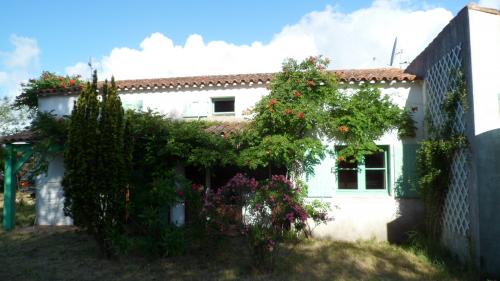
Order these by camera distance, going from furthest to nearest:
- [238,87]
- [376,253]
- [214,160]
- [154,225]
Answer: [238,87]
[214,160]
[376,253]
[154,225]

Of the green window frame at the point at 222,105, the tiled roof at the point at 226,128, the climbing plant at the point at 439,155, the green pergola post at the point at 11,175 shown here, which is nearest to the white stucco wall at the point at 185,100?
the green window frame at the point at 222,105

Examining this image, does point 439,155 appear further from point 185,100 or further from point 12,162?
point 12,162

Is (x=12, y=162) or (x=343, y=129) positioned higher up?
(x=343, y=129)

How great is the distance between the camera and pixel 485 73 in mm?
6195

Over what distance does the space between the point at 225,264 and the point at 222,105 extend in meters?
5.69

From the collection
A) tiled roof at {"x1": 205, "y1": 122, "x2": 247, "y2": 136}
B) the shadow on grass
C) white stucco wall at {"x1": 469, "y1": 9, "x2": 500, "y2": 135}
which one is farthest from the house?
the shadow on grass

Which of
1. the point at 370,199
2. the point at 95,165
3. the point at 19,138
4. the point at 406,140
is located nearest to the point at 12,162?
the point at 19,138

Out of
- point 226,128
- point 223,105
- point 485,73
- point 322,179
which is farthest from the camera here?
point 223,105

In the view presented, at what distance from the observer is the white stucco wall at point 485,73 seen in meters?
6.12

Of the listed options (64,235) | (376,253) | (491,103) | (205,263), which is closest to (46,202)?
(64,235)

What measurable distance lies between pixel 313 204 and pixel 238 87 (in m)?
4.20

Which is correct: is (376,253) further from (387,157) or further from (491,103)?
(491,103)

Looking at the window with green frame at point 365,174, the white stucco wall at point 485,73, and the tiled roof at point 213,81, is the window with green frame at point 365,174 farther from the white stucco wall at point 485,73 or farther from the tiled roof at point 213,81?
the white stucco wall at point 485,73

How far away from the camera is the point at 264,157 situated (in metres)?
8.69
